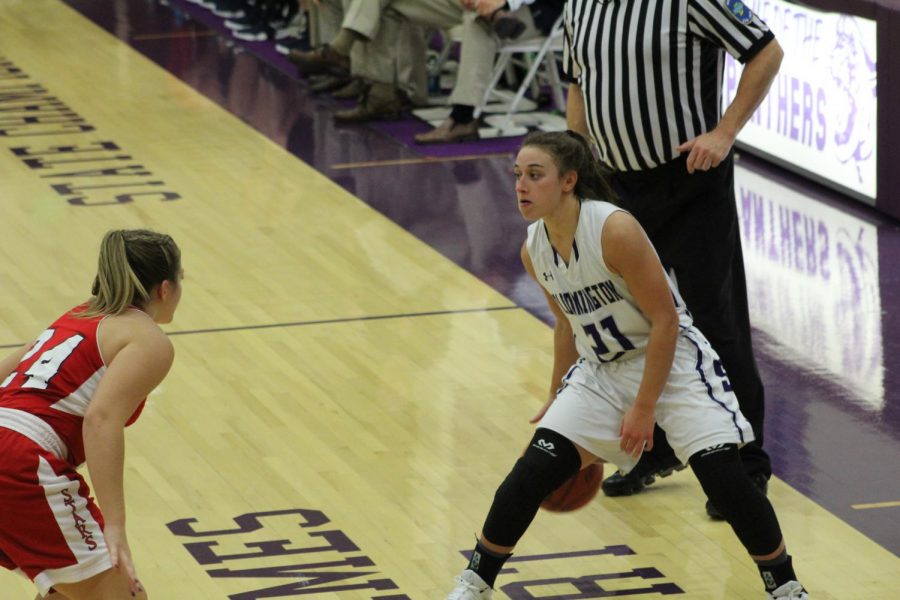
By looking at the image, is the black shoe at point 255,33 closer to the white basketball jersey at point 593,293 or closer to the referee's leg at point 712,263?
the referee's leg at point 712,263

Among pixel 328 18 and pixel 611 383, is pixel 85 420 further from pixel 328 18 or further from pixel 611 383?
pixel 328 18

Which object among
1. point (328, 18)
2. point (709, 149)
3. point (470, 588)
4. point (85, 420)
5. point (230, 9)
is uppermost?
point (709, 149)

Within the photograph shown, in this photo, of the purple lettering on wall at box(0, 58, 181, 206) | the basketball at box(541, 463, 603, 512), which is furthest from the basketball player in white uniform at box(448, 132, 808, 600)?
the purple lettering on wall at box(0, 58, 181, 206)

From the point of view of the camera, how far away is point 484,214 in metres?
8.34

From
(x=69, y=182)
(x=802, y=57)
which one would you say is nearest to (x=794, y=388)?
(x=802, y=57)

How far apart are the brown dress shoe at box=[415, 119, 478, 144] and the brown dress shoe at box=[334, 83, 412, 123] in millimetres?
578

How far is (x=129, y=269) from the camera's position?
3.49 metres

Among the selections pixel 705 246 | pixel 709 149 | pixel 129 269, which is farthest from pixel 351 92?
pixel 129 269

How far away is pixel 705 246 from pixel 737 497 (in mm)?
998

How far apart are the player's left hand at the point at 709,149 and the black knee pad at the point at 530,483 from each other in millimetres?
976

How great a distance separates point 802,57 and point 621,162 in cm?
405

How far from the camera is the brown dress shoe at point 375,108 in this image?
10398 millimetres

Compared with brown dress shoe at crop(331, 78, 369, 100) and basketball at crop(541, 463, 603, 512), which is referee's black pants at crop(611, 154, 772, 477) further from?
brown dress shoe at crop(331, 78, 369, 100)

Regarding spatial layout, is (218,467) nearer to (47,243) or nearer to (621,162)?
(621,162)
